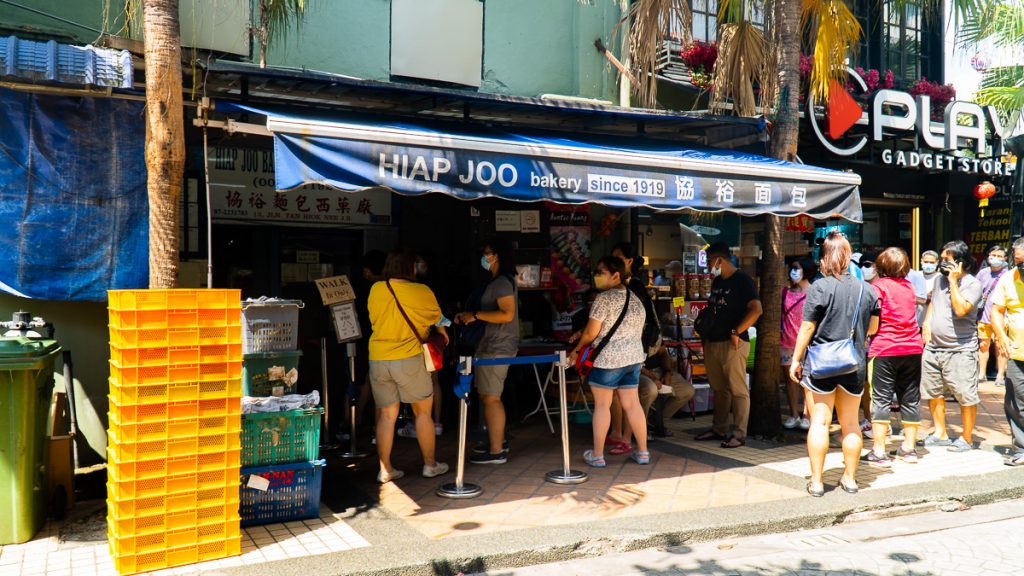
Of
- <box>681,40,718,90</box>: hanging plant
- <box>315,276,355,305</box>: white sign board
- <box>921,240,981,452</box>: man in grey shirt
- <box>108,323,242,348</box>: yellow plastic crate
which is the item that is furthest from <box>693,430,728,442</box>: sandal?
A: <box>108,323,242,348</box>: yellow plastic crate

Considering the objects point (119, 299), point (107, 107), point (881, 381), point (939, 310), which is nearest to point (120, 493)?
point (119, 299)

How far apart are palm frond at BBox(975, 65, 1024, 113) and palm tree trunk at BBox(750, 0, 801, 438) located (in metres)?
6.97

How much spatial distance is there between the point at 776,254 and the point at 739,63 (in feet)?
7.63

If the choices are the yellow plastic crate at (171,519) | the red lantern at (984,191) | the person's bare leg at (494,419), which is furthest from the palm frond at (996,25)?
the yellow plastic crate at (171,519)

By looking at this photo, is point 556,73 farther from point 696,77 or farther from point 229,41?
point 229,41

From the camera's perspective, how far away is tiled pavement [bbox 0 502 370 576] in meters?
4.52

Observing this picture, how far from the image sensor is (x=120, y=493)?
4.46m

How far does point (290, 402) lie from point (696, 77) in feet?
22.9

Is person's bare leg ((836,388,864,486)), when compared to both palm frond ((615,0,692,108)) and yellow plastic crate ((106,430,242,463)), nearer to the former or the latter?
palm frond ((615,0,692,108))

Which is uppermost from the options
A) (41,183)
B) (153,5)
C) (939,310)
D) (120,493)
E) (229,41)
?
(229,41)

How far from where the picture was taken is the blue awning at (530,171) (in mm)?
5059

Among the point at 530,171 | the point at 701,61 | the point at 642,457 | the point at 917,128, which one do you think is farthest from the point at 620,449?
the point at 917,128

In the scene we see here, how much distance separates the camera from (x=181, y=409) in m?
4.64

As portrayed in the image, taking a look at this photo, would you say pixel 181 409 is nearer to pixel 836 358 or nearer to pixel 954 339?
pixel 836 358
